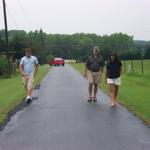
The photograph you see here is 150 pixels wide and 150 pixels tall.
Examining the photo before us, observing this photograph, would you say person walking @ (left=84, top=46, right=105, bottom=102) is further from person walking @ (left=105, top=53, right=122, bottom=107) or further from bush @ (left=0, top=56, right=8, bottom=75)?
bush @ (left=0, top=56, right=8, bottom=75)

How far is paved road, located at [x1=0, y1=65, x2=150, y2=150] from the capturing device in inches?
382

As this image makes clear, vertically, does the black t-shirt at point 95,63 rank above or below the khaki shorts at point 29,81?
above

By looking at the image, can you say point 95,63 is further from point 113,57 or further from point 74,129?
point 74,129

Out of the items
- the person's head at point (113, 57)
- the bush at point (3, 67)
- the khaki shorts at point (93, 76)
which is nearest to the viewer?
the person's head at point (113, 57)

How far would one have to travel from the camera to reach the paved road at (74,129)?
9.70m

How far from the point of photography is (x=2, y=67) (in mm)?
43562

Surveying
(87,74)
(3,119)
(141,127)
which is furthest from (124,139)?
(87,74)

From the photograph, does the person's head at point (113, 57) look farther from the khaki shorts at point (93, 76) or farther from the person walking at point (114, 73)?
the khaki shorts at point (93, 76)

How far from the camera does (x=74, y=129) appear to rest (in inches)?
455

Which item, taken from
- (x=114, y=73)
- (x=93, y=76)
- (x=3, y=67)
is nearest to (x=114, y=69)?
(x=114, y=73)

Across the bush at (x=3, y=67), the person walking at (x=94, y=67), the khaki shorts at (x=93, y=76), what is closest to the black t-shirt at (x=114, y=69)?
the person walking at (x=94, y=67)

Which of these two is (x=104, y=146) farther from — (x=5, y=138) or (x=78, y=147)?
(x=5, y=138)

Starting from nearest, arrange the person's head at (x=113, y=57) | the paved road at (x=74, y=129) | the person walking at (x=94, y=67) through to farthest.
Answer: the paved road at (x=74, y=129) < the person's head at (x=113, y=57) < the person walking at (x=94, y=67)

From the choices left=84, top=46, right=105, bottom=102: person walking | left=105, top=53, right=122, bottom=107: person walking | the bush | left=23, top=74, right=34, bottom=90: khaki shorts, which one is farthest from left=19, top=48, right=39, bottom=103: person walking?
the bush
